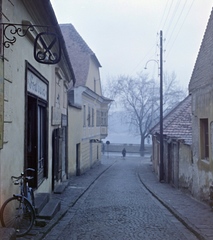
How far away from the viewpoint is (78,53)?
3069cm

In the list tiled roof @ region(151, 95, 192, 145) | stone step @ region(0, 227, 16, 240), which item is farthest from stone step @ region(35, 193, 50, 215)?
tiled roof @ region(151, 95, 192, 145)

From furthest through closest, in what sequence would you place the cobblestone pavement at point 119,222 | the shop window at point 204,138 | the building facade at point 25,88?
the shop window at point 204,138 → the cobblestone pavement at point 119,222 → the building facade at point 25,88

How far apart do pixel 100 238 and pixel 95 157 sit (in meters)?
28.3

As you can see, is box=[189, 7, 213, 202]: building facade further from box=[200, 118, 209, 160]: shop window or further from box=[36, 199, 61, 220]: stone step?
box=[36, 199, 61, 220]: stone step

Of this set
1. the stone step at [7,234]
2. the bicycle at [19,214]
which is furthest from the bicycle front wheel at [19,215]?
the stone step at [7,234]

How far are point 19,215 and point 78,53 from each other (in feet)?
82.1

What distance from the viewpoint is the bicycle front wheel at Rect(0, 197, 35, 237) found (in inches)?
254

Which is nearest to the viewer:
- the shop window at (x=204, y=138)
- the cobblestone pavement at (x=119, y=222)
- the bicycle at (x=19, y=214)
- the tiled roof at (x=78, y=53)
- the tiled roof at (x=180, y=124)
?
the bicycle at (x=19, y=214)

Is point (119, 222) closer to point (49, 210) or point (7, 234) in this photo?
point (49, 210)

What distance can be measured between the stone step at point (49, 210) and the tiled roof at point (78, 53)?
59.8 feet

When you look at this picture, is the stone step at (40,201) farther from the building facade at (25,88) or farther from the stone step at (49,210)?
the building facade at (25,88)

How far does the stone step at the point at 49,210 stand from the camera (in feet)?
26.4

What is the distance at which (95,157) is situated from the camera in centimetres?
3525

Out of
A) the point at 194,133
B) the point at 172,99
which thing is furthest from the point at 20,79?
the point at 172,99
